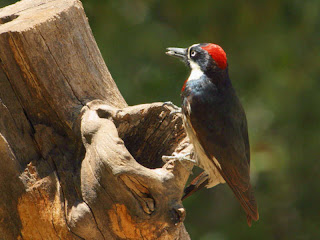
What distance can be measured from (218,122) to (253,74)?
164cm

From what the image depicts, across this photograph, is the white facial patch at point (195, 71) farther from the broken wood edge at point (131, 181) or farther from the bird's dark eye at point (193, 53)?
the broken wood edge at point (131, 181)

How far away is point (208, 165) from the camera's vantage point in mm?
3590

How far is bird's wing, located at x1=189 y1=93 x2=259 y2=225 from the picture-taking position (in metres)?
3.46

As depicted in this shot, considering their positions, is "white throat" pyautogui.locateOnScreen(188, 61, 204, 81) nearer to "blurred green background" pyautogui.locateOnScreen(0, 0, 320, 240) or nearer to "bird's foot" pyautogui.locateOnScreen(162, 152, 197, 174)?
"bird's foot" pyautogui.locateOnScreen(162, 152, 197, 174)

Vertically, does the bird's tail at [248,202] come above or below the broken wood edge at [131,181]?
below

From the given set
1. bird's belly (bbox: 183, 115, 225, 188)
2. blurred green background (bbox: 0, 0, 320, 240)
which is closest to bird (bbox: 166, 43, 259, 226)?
bird's belly (bbox: 183, 115, 225, 188)

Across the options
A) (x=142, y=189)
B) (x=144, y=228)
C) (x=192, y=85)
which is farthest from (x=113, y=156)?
(x=192, y=85)

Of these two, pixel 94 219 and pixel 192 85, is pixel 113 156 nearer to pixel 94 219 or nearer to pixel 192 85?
pixel 94 219

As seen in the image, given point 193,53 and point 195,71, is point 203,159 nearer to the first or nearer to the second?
point 195,71

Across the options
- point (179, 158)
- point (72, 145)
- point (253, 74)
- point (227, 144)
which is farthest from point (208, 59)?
point (253, 74)

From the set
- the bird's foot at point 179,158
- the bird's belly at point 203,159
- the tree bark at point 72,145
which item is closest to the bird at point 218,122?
the bird's belly at point 203,159

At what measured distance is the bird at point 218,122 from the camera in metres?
3.47

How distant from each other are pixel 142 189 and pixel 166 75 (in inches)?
86.3

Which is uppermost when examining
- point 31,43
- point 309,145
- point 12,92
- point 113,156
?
point 31,43
